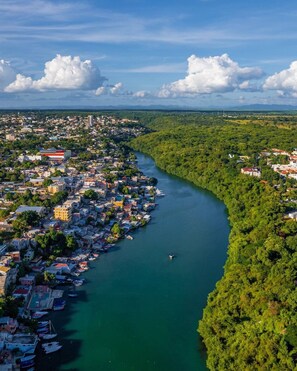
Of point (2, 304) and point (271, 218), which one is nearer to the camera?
point (2, 304)

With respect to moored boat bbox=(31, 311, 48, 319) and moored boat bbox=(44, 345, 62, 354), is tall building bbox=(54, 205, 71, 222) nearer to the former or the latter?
moored boat bbox=(31, 311, 48, 319)

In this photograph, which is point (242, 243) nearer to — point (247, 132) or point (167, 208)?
point (167, 208)

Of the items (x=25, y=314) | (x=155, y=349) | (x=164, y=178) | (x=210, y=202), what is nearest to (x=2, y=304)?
(x=25, y=314)

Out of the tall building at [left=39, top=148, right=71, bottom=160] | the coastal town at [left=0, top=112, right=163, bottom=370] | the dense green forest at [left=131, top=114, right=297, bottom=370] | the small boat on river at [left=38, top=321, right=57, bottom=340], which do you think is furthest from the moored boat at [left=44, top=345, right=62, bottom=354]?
the tall building at [left=39, top=148, right=71, bottom=160]

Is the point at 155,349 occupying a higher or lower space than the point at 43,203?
lower

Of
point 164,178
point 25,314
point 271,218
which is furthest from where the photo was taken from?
point 164,178

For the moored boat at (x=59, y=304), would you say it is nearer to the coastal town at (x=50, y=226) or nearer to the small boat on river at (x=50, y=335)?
the coastal town at (x=50, y=226)

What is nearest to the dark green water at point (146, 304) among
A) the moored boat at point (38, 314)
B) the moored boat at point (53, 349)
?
the moored boat at point (53, 349)
